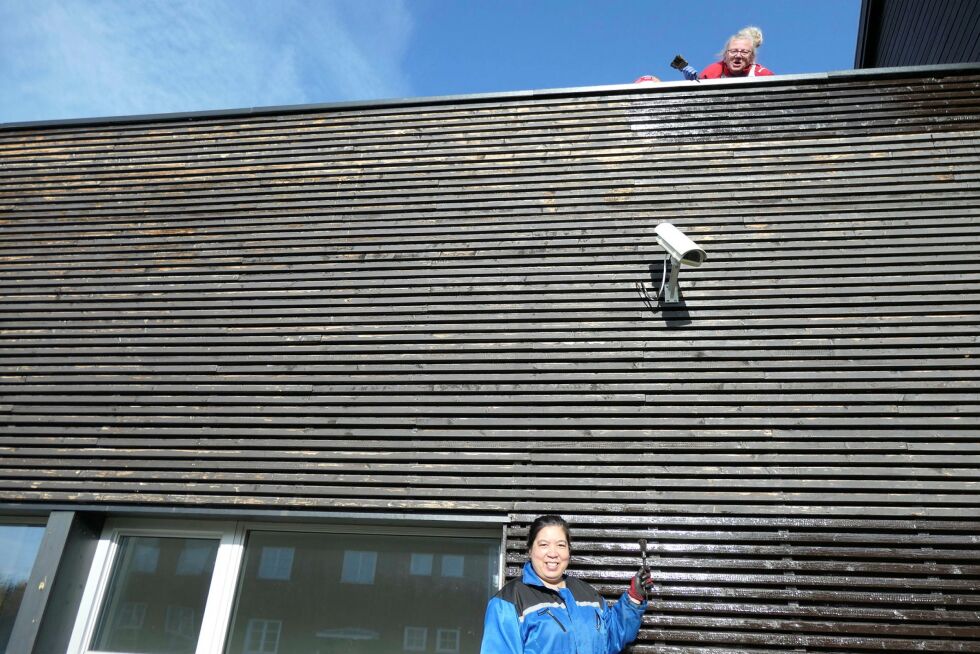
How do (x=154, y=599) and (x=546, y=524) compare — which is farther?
(x=154, y=599)

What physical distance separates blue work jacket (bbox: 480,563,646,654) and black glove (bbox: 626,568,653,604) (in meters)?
0.03

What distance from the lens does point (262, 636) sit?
4262mm

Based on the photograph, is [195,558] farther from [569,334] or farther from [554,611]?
[569,334]

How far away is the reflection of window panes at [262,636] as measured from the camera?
4.24 m

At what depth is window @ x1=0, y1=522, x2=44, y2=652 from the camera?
441cm

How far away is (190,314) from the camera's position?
511 centimetres

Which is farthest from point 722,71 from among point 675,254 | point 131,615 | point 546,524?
point 131,615

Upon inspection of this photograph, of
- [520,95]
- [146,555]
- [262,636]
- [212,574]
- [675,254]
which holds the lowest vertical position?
[262,636]

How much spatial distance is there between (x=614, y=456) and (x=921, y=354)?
1.83 meters

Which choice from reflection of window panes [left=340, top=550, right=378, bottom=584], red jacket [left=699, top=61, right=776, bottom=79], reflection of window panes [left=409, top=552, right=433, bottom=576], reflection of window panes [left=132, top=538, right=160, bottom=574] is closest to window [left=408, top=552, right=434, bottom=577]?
reflection of window panes [left=409, top=552, right=433, bottom=576]

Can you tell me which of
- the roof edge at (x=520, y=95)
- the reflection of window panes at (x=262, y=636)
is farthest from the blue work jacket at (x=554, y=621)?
the roof edge at (x=520, y=95)

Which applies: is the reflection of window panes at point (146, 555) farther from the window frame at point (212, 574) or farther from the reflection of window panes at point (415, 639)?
the reflection of window panes at point (415, 639)

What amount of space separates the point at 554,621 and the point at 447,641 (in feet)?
3.48

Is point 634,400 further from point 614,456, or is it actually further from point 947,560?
point 947,560
